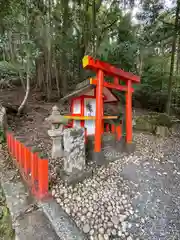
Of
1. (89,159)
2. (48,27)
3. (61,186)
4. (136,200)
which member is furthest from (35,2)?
(136,200)

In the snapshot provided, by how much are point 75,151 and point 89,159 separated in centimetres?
79

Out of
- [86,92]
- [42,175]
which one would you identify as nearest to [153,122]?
[86,92]

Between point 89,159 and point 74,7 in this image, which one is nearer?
point 89,159

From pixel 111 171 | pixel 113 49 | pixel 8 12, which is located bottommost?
pixel 111 171

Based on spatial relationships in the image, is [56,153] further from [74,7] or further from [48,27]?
[74,7]

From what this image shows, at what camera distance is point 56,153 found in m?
2.74

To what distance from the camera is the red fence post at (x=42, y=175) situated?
1474mm

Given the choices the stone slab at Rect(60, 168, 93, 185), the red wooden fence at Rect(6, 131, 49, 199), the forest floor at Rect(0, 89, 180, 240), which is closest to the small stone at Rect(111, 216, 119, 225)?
the forest floor at Rect(0, 89, 180, 240)

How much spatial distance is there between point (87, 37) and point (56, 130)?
5.40 meters

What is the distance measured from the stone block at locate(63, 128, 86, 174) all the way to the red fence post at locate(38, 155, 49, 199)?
41cm

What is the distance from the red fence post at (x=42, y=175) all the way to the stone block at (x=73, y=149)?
0.41m

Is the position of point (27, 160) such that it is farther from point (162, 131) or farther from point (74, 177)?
point (162, 131)

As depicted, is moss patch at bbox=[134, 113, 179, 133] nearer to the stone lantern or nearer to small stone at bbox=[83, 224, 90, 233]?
the stone lantern

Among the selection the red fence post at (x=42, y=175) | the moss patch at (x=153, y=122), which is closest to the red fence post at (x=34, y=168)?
the red fence post at (x=42, y=175)
